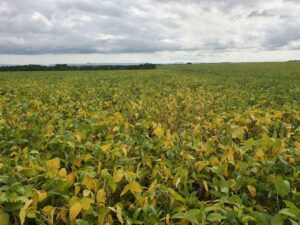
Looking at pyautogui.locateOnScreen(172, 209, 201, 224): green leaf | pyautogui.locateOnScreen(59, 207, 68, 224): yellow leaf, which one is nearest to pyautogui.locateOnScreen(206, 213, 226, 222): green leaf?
pyautogui.locateOnScreen(172, 209, 201, 224): green leaf

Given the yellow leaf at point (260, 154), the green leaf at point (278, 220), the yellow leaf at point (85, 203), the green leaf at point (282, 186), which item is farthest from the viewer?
the yellow leaf at point (260, 154)

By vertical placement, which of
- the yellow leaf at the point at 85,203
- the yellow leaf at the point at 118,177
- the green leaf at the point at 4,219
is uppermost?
the yellow leaf at the point at 118,177

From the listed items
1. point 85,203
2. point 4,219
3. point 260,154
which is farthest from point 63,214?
point 260,154

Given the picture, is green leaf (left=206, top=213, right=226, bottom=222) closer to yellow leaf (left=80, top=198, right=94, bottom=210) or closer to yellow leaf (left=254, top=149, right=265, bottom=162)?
yellow leaf (left=80, top=198, right=94, bottom=210)

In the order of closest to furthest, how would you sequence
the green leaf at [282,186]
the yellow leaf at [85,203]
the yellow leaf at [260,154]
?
the yellow leaf at [85,203] < the green leaf at [282,186] < the yellow leaf at [260,154]

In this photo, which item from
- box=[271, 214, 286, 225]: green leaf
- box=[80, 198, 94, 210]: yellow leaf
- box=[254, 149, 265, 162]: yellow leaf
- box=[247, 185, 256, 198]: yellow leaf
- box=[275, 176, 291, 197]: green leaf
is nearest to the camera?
box=[271, 214, 286, 225]: green leaf

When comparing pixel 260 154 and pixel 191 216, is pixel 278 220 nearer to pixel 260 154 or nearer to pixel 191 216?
pixel 191 216

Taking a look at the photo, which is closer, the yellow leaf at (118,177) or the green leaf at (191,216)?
the green leaf at (191,216)

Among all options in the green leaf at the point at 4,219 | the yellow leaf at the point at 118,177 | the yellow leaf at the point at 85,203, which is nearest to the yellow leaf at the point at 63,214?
Result: the yellow leaf at the point at 85,203

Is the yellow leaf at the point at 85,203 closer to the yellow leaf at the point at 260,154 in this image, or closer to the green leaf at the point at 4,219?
the green leaf at the point at 4,219

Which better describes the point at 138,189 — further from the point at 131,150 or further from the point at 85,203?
the point at 131,150

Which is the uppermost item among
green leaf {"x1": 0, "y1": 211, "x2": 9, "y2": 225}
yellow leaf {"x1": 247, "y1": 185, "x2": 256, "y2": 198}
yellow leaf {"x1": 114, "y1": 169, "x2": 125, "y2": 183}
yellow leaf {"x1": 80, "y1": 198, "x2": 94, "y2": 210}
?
yellow leaf {"x1": 114, "y1": 169, "x2": 125, "y2": 183}

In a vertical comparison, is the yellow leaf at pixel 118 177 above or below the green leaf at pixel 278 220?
above

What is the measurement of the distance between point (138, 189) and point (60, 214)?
0.51m
